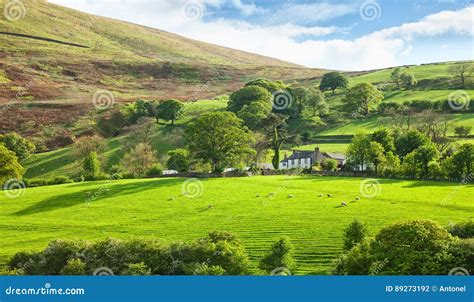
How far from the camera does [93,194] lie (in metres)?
57.2

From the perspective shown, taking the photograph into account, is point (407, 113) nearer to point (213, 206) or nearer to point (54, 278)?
point (213, 206)

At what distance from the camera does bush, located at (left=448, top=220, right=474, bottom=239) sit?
32.6m

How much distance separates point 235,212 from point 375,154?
3460 centimetres

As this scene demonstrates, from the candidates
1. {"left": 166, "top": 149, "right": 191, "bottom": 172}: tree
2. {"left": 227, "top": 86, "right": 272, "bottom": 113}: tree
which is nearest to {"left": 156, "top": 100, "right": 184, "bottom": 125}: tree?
{"left": 227, "top": 86, "right": 272, "bottom": 113}: tree

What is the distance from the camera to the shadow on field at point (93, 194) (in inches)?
2060

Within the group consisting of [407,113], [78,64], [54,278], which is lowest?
[54,278]

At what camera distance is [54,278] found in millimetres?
21625

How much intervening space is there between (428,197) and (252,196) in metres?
18.6

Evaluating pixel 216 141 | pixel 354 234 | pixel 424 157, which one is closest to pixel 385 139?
pixel 424 157

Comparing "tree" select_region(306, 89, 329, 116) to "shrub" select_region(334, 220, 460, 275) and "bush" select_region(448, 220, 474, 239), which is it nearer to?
"bush" select_region(448, 220, 474, 239)

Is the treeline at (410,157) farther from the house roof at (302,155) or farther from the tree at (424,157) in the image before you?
the house roof at (302,155)

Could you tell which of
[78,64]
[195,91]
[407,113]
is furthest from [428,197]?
[78,64]

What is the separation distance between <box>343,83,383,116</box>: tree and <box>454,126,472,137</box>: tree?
29.8 metres

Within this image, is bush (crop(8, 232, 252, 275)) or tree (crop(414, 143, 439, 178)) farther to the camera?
tree (crop(414, 143, 439, 178))
